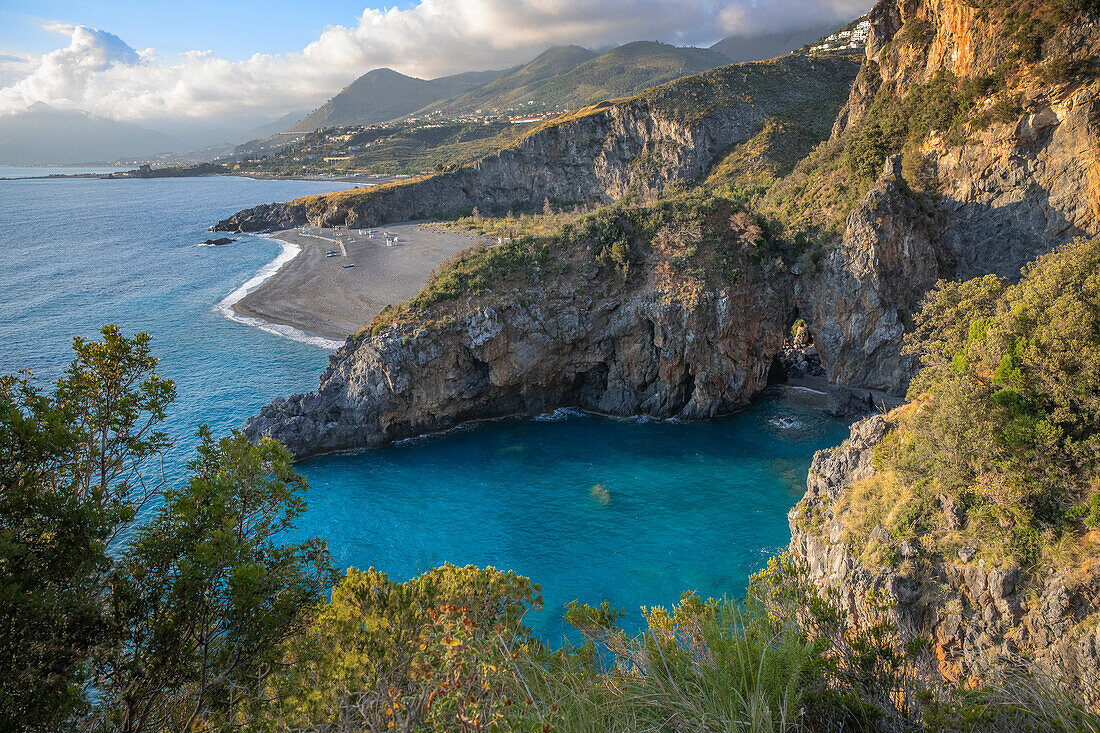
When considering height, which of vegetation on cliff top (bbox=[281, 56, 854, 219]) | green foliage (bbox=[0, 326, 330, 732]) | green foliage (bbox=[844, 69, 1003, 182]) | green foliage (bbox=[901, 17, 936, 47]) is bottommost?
green foliage (bbox=[0, 326, 330, 732])

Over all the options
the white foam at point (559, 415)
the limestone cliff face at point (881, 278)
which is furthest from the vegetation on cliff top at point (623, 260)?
the white foam at point (559, 415)

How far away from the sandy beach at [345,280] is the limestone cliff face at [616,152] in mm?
14669

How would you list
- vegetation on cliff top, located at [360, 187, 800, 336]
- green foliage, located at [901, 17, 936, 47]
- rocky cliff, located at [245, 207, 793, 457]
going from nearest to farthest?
rocky cliff, located at [245, 207, 793, 457] → vegetation on cliff top, located at [360, 187, 800, 336] → green foliage, located at [901, 17, 936, 47]

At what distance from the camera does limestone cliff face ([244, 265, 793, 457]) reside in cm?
3064

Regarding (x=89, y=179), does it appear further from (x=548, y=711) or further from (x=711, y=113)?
(x=548, y=711)

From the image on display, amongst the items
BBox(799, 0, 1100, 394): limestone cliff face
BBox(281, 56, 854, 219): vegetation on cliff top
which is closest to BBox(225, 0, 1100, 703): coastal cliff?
BBox(799, 0, 1100, 394): limestone cliff face

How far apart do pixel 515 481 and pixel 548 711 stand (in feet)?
73.8

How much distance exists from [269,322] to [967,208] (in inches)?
2046

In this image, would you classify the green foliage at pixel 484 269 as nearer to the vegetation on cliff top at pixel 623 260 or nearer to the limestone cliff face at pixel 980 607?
the vegetation on cliff top at pixel 623 260

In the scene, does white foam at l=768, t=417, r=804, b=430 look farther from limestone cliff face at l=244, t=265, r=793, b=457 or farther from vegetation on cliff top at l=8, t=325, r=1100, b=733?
vegetation on cliff top at l=8, t=325, r=1100, b=733

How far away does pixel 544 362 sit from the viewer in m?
32.5

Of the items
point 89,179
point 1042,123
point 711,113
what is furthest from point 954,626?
point 89,179

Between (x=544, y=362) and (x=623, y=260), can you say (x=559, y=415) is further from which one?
(x=623, y=260)

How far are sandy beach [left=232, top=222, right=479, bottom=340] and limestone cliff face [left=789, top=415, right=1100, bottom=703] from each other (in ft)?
131
